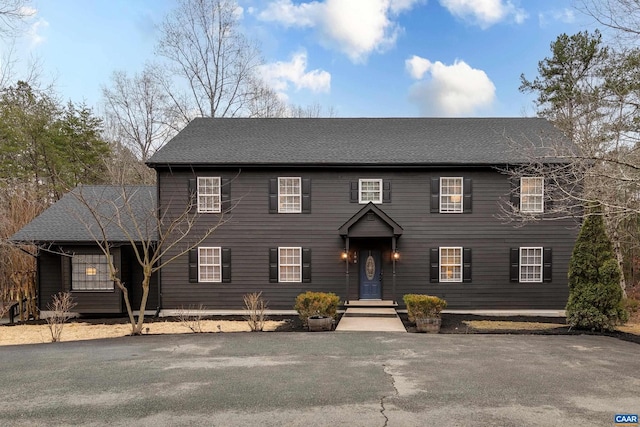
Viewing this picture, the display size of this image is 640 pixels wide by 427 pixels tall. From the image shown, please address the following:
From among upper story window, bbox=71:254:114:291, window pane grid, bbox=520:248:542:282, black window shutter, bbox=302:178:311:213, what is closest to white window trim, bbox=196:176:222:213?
black window shutter, bbox=302:178:311:213

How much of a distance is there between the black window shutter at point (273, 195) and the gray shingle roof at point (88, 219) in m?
4.02

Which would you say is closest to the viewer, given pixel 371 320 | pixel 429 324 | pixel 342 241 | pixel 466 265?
pixel 429 324

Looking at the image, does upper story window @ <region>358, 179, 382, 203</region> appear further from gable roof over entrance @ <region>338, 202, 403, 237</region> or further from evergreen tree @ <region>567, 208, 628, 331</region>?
evergreen tree @ <region>567, 208, 628, 331</region>

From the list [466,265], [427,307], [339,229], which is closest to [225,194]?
[339,229]

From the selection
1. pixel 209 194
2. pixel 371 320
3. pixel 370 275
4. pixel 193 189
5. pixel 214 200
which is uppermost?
pixel 193 189

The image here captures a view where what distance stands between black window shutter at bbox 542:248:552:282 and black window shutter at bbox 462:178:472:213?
10.2ft

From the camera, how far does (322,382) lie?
6.31 metres

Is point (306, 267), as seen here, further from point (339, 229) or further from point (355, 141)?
point (355, 141)

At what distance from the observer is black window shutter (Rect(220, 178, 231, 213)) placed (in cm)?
1370

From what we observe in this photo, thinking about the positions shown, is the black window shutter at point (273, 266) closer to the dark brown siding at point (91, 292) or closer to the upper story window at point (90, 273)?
the dark brown siding at point (91, 292)

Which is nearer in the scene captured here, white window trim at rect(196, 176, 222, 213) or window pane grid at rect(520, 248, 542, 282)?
window pane grid at rect(520, 248, 542, 282)

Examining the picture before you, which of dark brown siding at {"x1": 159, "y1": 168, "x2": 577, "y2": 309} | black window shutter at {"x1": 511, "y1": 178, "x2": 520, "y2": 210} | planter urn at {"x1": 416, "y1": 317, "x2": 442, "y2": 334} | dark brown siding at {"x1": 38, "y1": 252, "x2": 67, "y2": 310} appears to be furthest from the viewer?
dark brown siding at {"x1": 38, "y1": 252, "x2": 67, "y2": 310}

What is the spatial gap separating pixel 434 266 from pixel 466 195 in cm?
285

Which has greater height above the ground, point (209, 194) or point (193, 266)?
point (209, 194)
